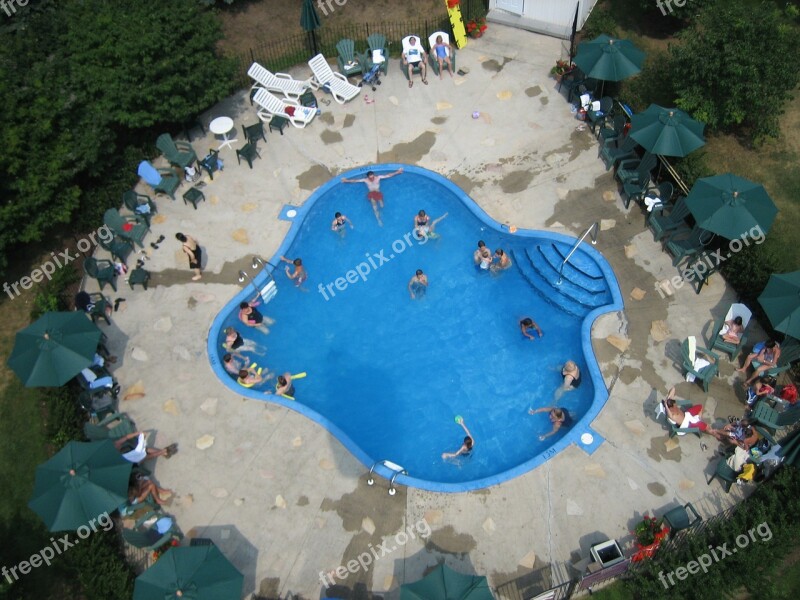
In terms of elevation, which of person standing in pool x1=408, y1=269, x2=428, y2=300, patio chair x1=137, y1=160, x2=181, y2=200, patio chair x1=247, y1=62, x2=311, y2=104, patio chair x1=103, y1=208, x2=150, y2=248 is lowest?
person standing in pool x1=408, y1=269, x2=428, y2=300

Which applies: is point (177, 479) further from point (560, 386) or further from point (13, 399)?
point (560, 386)

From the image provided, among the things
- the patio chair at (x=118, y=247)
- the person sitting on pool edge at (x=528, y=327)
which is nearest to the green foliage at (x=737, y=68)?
the person sitting on pool edge at (x=528, y=327)

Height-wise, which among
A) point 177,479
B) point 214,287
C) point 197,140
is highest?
point 197,140

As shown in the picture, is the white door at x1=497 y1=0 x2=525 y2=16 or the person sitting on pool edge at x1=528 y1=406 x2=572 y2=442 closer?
the person sitting on pool edge at x1=528 y1=406 x2=572 y2=442

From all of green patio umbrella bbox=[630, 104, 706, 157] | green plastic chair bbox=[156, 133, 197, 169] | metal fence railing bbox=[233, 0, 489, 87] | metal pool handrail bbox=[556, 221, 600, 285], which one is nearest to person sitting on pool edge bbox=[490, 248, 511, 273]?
metal pool handrail bbox=[556, 221, 600, 285]

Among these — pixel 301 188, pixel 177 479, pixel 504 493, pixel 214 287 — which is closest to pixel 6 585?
pixel 177 479

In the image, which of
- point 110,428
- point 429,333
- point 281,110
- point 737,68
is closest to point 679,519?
point 429,333

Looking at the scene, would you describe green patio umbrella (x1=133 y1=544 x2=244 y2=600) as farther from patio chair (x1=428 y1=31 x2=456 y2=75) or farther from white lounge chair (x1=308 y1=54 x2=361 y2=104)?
patio chair (x1=428 y1=31 x2=456 y2=75)
